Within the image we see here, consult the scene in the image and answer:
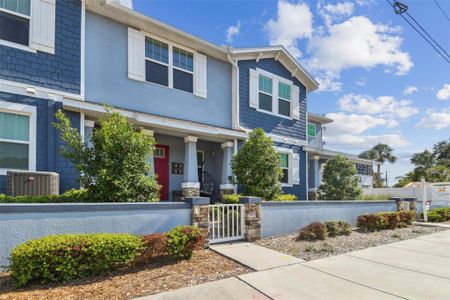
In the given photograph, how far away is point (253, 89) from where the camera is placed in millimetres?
13242

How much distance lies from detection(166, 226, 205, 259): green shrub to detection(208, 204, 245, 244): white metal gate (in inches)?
46.2

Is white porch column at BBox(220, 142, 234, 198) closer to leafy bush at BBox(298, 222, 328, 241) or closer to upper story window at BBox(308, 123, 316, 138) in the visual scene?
leafy bush at BBox(298, 222, 328, 241)

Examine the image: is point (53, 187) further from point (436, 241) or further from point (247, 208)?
point (436, 241)

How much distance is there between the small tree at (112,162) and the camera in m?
6.61

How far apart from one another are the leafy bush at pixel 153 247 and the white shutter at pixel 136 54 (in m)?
5.80

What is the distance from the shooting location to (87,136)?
8.88 meters

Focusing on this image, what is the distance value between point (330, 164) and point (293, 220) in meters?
5.65

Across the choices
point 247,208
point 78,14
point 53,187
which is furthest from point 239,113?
point 53,187

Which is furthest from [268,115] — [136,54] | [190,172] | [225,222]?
[225,222]

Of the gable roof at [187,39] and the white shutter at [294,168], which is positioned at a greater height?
the gable roof at [187,39]

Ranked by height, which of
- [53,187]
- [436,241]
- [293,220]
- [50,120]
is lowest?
[436,241]

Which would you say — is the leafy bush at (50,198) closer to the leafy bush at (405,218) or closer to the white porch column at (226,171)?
the white porch column at (226,171)

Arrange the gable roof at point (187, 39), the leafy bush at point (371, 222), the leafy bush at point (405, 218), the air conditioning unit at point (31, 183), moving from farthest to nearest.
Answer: the leafy bush at point (405, 218)
the leafy bush at point (371, 222)
the gable roof at point (187, 39)
the air conditioning unit at point (31, 183)

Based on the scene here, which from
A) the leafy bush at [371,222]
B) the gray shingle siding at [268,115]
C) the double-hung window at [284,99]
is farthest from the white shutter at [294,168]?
the leafy bush at [371,222]
